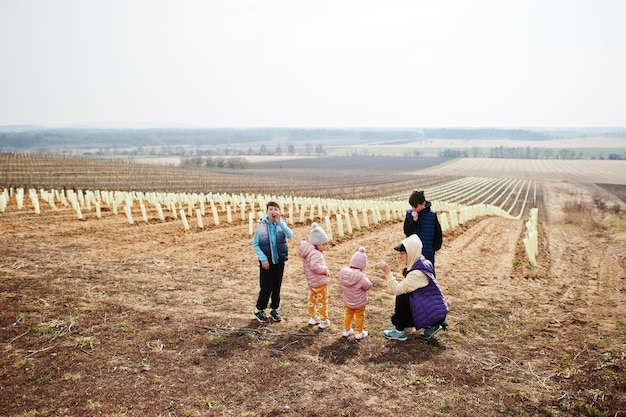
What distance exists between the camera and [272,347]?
610 centimetres

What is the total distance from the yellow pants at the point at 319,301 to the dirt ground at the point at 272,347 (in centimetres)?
26

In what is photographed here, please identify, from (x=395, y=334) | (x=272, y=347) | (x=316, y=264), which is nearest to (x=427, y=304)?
(x=395, y=334)

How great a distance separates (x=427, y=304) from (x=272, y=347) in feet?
7.40

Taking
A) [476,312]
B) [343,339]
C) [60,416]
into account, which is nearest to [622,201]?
[476,312]

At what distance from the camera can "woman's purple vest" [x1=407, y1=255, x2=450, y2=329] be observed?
19.7 ft

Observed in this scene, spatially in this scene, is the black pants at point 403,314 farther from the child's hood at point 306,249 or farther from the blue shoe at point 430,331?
the child's hood at point 306,249

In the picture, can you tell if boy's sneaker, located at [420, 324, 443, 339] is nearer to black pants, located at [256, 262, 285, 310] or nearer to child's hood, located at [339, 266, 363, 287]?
child's hood, located at [339, 266, 363, 287]

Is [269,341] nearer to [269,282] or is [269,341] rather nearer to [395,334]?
[269,282]

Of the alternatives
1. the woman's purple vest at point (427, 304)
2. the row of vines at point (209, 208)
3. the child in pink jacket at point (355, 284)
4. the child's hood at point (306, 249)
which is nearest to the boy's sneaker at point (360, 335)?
the child in pink jacket at point (355, 284)

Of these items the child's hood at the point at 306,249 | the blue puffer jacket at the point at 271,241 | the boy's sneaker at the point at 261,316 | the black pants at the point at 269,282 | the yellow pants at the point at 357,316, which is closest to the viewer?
the yellow pants at the point at 357,316

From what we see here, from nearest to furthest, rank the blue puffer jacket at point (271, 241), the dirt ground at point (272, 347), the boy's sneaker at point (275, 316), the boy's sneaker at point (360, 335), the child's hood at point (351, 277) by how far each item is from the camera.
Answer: the dirt ground at point (272, 347) → the child's hood at point (351, 277) → the boy's sneaker at point (360, 335) → the blue puffer jacket at point (271, 241) → the boy's sneaker at point (275, 316)

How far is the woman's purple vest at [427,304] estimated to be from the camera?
19.7 feet

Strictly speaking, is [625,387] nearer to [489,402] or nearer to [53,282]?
[489,402]

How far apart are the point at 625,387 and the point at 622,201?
52591mm
